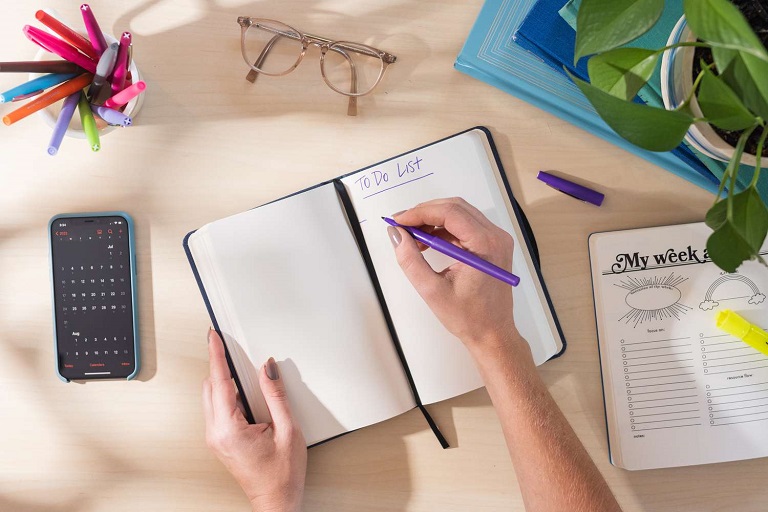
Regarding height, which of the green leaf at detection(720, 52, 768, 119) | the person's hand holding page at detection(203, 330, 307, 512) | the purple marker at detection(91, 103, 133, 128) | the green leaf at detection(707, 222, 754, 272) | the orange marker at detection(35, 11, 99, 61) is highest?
the green leaf at detection(720, 52, 768, 119)

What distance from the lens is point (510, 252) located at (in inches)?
29.9

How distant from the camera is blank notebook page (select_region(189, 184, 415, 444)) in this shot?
798 millimetres

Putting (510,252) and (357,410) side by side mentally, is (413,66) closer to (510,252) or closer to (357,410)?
(510,252)

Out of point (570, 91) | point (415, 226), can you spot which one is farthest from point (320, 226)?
point (570, 91)

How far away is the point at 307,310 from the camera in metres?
0.81

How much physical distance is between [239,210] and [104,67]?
24cm

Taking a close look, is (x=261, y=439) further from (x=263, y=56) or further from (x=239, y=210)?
(x=263, y=56)

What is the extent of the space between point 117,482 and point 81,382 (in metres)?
0.15

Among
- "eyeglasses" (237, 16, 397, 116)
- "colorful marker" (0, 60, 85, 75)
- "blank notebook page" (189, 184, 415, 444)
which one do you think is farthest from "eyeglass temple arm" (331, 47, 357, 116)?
"colorful marker" (0, 60, 85, 75)

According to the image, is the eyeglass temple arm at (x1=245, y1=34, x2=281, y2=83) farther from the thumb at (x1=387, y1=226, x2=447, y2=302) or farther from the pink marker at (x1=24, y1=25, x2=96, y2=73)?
the thumb at (x1=387, y1=226, x2=447, y2=302)

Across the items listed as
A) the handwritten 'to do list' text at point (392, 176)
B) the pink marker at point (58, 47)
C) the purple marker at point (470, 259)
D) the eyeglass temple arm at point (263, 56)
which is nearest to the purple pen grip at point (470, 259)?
the purple marker at point (470, 259)

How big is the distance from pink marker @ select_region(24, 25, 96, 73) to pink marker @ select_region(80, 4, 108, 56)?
0.02m

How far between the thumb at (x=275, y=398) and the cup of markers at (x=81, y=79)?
34 cm

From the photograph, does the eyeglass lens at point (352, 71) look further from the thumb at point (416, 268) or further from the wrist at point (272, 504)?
the wrist at point (272, 504)
